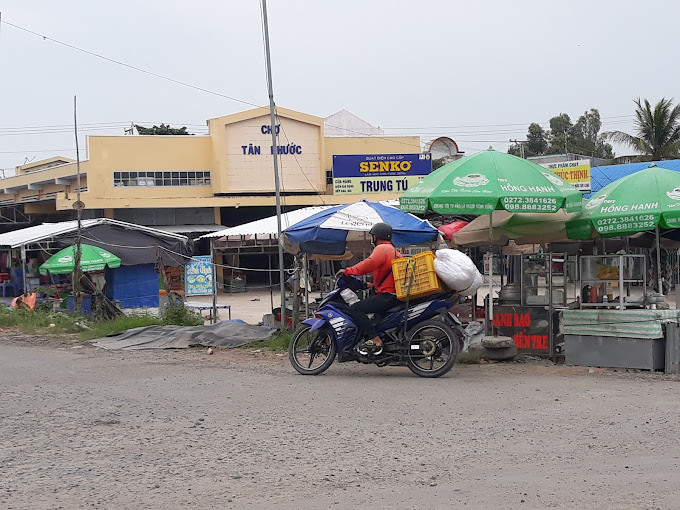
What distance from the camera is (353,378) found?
948cm

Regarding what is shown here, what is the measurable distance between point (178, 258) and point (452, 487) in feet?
60.6

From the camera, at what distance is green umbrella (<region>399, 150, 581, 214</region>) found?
10.1 m

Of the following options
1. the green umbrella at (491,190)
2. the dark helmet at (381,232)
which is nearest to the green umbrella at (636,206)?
the green umbrella at (491,190)

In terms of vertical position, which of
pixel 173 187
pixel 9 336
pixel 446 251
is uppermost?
pixel 173 187

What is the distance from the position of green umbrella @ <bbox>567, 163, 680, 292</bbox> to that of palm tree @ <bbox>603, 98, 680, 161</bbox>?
26.4m

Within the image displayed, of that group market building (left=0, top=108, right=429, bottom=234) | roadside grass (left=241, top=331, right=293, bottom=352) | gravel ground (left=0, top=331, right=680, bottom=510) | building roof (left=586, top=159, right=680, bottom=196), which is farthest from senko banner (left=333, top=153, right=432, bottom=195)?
gravel ground (left=0, top=331, right=680, bottom=510)

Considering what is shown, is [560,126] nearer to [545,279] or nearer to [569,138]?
[569,138]

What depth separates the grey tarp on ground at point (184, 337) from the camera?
13.3 m

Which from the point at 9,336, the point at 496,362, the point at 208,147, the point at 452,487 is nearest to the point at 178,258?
the point at 9,336

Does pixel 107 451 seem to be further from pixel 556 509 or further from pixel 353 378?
pixel 353 378

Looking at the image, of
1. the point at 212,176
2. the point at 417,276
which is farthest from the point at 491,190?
the point at 212,176

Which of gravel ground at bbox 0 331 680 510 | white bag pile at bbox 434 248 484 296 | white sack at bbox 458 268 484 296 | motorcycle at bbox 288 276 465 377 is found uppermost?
white bag pile at bbox 434 248 484 296

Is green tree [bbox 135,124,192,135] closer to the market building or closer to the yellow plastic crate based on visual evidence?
the market building

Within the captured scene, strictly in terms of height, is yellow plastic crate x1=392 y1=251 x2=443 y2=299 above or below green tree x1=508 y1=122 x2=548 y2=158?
below
